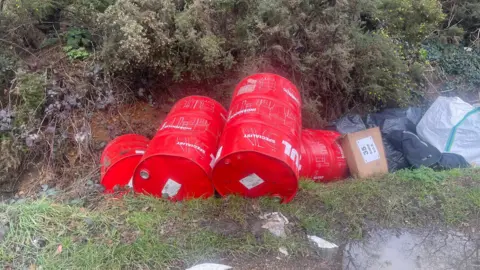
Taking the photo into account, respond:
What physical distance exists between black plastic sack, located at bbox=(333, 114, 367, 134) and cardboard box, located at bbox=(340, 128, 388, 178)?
583mm

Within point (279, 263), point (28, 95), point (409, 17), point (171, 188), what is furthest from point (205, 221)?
point (409, 17)

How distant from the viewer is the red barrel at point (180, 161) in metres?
3.25

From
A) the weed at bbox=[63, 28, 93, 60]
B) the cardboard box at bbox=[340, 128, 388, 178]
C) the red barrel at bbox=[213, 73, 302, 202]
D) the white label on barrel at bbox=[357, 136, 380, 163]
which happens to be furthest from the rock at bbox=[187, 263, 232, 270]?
the weed at bbox=[63, 28, 93, 60]

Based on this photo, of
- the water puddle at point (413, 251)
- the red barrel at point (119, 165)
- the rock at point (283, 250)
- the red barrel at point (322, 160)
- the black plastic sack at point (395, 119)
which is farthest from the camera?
the black plastic sack at point (395, 119)

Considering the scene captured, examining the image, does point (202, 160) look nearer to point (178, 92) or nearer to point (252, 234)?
point (252, 234)

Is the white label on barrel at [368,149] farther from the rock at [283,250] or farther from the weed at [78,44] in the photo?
the weed at [78,44]

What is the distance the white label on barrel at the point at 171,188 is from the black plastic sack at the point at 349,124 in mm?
2169

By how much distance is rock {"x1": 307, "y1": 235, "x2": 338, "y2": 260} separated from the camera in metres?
3.04

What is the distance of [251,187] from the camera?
3273mm

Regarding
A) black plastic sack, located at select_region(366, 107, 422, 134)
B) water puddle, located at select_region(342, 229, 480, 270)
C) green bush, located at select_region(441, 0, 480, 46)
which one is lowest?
water puddle, located at select_region(342, 229, 480, 270)

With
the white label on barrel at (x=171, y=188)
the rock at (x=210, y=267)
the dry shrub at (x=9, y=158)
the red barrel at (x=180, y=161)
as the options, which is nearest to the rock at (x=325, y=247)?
the rock at (x=210, y=267)

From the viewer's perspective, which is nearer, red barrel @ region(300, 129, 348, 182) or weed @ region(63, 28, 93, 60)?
red barrel @ region(300, 129, 348, 182)

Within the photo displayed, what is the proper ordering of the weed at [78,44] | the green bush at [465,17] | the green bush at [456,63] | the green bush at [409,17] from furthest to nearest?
1. the green bush at [465,17]
2. the green bush at [456,63]
3. the green bush at [409,17]
4. the weed at [78,44]

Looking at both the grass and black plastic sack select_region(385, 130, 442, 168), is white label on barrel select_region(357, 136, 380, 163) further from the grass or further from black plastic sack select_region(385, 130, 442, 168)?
black plastic sack select_region(385, 130, 442, 168)
